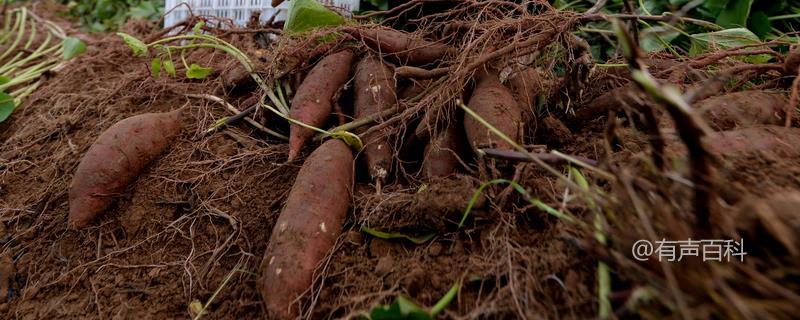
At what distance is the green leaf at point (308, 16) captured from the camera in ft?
4.57

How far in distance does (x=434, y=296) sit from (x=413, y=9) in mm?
945

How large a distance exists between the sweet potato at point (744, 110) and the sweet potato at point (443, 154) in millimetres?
509

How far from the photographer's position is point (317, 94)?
130cm

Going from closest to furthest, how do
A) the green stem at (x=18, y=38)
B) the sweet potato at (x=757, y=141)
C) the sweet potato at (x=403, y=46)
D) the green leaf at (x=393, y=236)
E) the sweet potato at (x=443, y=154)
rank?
the sweet potato at (x=757, y=141) < the green leaf at (x=393, y=236) < the sweet potato at (x=443, y=154) < the sweet potato at (x=403, y=46) < the green stem at (x=18, y=38)

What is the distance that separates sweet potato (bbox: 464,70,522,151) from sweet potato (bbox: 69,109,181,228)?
2.80 ft

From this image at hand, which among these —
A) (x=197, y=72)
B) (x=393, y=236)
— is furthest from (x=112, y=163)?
(x=393, y=236)

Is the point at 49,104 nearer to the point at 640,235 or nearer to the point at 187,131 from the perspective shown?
the point at 187,131

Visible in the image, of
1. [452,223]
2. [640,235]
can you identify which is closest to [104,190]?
[452,223]

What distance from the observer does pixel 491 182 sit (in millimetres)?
880

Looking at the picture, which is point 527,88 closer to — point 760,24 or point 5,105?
point 760,24

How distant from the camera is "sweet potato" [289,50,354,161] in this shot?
1.25 metres

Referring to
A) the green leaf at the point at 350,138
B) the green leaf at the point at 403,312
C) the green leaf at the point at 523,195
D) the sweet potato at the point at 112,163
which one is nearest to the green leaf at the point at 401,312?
the green leaf at the point at 403,312

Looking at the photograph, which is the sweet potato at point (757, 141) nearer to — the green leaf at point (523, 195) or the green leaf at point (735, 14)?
the green leaf at point (523, 195)

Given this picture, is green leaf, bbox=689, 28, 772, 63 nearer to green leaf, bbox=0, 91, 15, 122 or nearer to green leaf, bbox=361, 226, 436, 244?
green leaf, bbox=361, 226, 436, 244
